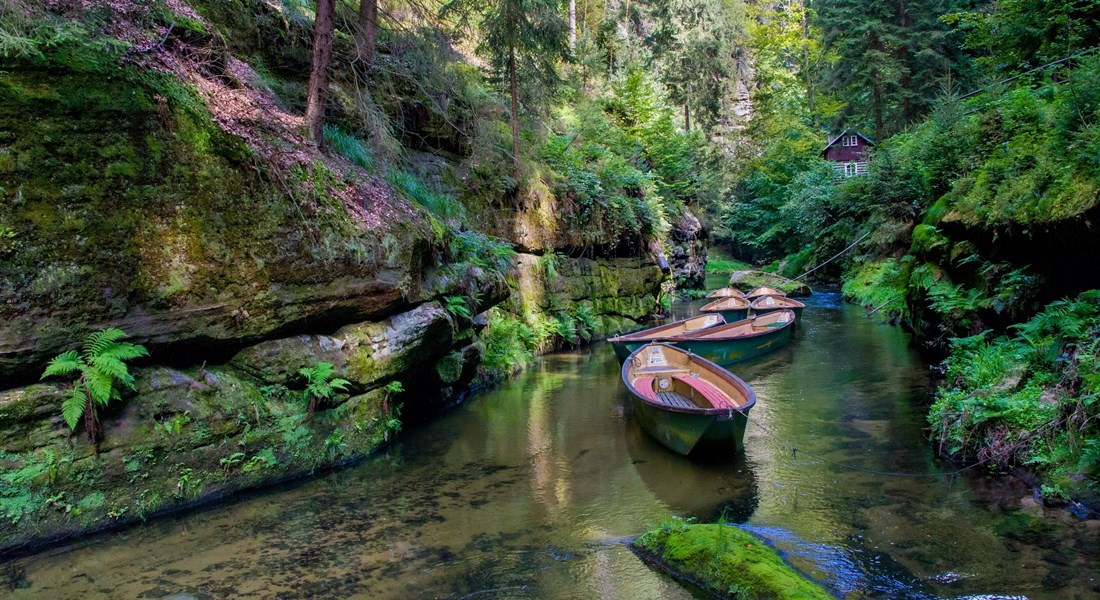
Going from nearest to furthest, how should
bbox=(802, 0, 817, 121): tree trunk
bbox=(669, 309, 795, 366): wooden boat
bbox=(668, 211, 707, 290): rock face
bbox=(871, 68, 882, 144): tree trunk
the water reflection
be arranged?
the water reflection < bbox=(669, 309, 795, 366): wooden boat < bbox=(668, 211, 707, 290): rock face < bbox=(871, 68, 882, 144): tree trunk < bbox=(802, 0, 817, 121): tree trunk

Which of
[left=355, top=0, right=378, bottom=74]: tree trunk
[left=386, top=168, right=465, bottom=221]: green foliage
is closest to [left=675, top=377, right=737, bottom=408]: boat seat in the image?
[left=386, top=168, right=465, bottom=221]: green foliage

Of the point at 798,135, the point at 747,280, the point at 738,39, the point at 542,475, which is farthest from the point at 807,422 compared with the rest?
the point at 738,39

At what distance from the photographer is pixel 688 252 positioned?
31547 mm

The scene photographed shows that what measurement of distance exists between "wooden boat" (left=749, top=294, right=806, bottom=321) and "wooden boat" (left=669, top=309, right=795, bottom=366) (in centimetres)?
110

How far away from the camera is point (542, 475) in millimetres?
7770

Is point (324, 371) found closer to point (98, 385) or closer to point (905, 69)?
point (98, 385)

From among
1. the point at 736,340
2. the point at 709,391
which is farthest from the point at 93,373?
the point at 736,340

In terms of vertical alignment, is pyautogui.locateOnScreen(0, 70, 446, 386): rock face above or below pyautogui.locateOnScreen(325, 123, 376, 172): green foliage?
below

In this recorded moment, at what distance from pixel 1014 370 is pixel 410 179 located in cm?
1058

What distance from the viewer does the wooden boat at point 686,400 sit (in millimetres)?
7668

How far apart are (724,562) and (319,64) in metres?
8.83

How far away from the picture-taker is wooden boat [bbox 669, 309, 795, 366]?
14.2m

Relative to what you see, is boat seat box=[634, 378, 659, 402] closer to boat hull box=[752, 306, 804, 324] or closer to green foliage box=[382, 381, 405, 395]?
green foliage box=[382, 381, 405, 395]

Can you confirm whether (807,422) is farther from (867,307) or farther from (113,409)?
(867,307)
